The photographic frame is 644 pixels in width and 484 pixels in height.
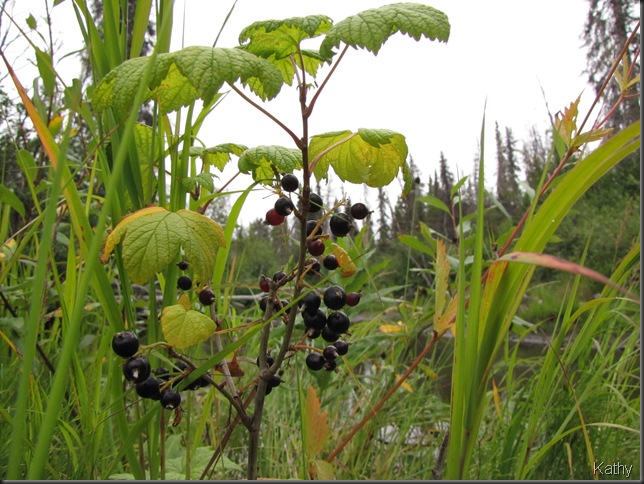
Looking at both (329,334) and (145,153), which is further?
(145,153)

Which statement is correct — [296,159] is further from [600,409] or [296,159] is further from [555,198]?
[600,409]

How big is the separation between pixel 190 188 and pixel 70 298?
1.00 ft

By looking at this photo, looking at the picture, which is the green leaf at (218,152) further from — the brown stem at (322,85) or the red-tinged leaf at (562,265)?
the red-tinged leaf at (562,265)

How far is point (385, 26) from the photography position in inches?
23.0

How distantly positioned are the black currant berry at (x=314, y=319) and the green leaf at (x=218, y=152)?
0.30 meters

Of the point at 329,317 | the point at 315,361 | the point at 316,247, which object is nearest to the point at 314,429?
the point at 315,361

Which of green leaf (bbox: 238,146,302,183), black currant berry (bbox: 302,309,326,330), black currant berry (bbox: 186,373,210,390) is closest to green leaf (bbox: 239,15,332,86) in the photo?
green leaf (bbox: 238,146,302,183)

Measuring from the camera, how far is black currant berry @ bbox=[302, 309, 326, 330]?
70 cm

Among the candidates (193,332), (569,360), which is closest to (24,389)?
(193,332)

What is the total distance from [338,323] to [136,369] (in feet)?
0.88

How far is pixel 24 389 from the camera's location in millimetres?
402

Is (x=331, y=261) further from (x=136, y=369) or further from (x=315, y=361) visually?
(x=136, y=369)

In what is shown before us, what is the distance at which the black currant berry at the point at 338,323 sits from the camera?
2.30ft

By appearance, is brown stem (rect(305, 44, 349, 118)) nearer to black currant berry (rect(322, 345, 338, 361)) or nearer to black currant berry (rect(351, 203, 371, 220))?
black currant berry (rect(351, 203, 371, 220))
